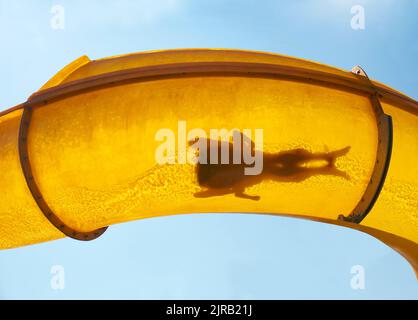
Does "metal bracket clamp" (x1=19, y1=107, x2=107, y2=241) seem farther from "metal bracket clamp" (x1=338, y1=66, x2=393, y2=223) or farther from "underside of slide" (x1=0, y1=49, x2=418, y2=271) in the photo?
"metal bracket clamp" (x1=338, y1=66, x2=393, y2=223)

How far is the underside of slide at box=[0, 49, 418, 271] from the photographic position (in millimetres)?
2111

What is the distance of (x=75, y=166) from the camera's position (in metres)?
2.15

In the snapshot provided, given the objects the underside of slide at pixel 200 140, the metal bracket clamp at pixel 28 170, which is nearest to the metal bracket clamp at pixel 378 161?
the underside of slide at pixel 200 140

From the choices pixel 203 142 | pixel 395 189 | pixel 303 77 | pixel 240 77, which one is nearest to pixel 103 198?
pixel 203 142

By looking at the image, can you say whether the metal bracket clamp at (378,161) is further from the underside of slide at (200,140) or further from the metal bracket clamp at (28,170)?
the metal bracket clamp at (28,170)

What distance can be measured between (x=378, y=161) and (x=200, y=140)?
0.82 m

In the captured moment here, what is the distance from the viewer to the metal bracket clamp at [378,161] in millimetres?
2182

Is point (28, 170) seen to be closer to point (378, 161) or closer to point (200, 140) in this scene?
point (200, 140)

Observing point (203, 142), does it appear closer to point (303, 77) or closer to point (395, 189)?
point (303, 77)

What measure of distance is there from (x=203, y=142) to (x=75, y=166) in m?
0.58

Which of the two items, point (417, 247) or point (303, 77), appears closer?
point (303, 77)

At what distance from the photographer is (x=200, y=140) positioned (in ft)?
7.00
